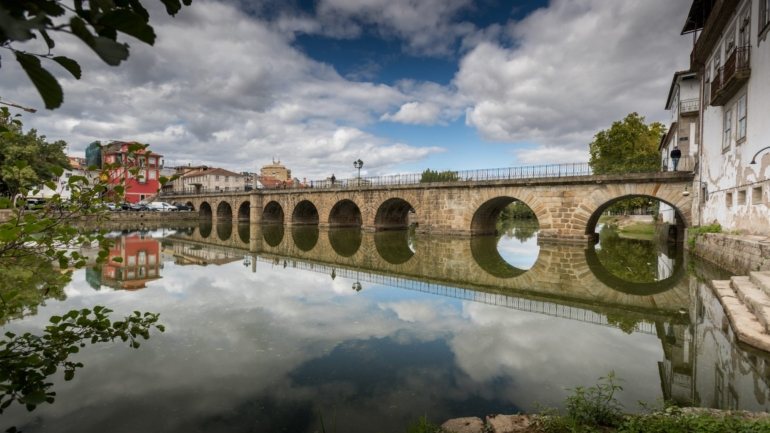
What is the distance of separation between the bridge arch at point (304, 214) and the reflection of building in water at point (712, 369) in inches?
1314

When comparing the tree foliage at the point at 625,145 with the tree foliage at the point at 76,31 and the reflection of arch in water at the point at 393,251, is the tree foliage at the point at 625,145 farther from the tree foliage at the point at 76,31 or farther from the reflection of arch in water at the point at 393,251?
the tree foliage at the point at 76,31

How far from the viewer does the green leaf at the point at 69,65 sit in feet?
4.20

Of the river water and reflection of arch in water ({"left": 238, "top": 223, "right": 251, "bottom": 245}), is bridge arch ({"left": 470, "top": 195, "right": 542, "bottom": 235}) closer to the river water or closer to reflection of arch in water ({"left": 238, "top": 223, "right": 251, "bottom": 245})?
the river water

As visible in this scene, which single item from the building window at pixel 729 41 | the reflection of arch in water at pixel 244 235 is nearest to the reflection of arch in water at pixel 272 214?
the reflection of arch in water at pixel 244 235

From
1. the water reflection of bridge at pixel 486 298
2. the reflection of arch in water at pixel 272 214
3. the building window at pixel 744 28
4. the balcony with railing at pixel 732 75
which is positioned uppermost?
the building window at pixel 744 28

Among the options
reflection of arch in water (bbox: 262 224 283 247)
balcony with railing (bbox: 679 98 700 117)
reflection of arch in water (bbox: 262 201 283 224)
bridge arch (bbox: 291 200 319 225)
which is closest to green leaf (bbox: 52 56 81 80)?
reflection of arch in water (bbox: 262 224 283 247)

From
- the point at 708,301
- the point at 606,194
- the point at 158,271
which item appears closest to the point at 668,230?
the point at 606,194

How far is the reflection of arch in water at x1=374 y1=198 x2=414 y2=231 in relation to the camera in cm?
3153

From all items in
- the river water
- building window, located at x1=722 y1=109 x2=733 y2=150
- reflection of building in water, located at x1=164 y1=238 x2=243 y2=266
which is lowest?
the river water

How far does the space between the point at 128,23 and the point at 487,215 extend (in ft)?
89.4

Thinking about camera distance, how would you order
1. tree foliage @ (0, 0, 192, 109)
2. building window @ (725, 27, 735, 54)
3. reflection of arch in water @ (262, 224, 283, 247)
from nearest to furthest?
1. tree foliage @ (0, 0, 192, 109)
2. building window @ (725, 27, 735, 54)
3. reflection of arch in water @ (262, 224, 283, 247)

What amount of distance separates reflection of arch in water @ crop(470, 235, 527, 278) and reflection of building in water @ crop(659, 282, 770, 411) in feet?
20.2

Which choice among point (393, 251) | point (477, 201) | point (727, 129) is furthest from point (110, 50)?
point (477, 201)

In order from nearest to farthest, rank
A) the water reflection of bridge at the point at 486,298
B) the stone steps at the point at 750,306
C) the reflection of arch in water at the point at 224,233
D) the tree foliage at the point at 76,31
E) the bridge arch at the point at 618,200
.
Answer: the tree foliage at the point at 76,31 < the stone steps at the point at 750,306 < the water reflection of bridge at the point at 486,298 < the bridge arch at the point at 618,200 < the reflection of arch in water at the point at 224,233
